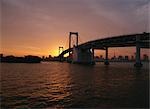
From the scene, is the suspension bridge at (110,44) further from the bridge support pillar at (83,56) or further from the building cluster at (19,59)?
the building cluster at (19,59)

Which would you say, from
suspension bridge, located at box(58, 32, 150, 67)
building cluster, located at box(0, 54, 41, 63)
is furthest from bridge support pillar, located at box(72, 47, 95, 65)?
building cluster, located at box(0, 54, 41, 63)

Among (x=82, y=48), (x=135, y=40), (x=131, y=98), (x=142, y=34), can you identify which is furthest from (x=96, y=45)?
(x=131, y=98)

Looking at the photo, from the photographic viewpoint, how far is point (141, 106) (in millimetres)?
13188

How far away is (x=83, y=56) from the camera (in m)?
107

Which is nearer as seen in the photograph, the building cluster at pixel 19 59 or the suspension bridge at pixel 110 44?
the suspension bridge at pixel 110 44

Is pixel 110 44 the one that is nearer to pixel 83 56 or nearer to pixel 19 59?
pixel 83 56

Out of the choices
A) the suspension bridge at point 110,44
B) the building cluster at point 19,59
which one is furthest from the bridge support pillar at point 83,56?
the building cluster at point 19,59

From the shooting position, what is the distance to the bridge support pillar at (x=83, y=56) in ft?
350

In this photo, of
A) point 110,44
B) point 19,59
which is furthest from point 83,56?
point 19,59

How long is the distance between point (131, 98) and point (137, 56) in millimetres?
58896

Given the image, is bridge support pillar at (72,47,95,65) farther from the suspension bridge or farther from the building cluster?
the building cluster

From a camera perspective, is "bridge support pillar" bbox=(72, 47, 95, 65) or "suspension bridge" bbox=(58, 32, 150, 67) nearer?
"suspension bridge" bbox=(58, 32, 150, 67)

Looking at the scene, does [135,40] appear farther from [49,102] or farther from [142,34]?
[49,102]

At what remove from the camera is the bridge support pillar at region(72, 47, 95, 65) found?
4195 inches
